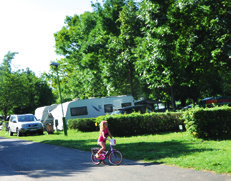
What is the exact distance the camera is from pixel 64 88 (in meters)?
41.6

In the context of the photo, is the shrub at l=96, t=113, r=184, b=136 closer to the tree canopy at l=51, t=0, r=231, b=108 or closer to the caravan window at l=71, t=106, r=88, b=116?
the tree canopy at l=51, t=0, r=231, b=108

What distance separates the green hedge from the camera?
38.2 feet

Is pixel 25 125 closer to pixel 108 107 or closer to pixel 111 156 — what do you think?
pixel 108 107

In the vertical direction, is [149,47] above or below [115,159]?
above

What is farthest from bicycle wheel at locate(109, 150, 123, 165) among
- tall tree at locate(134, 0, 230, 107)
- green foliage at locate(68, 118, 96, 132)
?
green foliage at locate(68, 118, 96, 132)

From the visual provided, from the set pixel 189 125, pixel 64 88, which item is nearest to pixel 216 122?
pixel 189 125

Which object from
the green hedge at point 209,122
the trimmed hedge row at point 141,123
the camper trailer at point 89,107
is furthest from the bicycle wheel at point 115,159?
the camper trailer at point 89,107

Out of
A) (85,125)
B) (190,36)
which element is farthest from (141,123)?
(85,125)

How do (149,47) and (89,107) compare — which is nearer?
(149,47)

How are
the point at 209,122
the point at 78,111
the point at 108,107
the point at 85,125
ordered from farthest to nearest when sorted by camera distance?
the point at 108,107 < the point at 78,111 < the point at 85,125 < the point at 209,122

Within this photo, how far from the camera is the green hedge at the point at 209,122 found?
11.7 meters

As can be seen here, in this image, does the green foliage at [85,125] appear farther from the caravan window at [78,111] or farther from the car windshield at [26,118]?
the car windshield at [26,118]

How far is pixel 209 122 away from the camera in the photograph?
38.5 feet

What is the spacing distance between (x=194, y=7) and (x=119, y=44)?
13.6m
